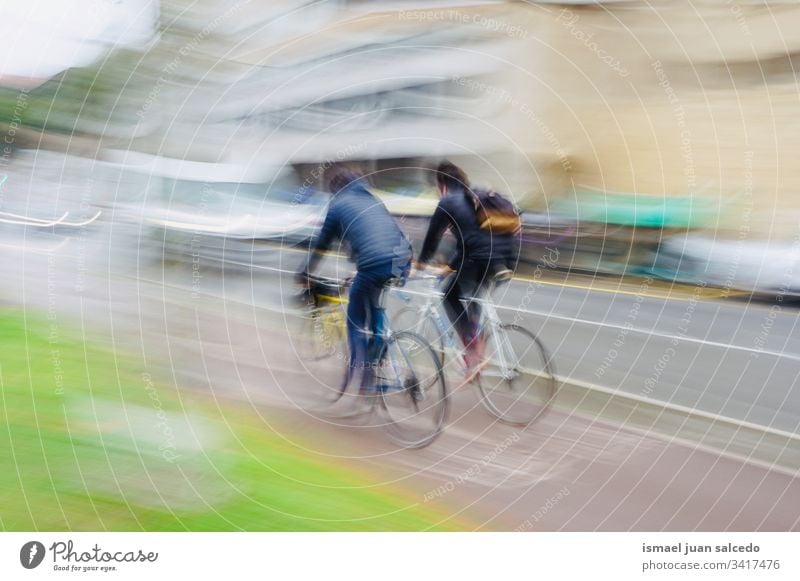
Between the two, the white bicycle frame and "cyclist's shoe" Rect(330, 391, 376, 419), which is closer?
"cyclist's shoe" Rect(330, 391, 376, 419)

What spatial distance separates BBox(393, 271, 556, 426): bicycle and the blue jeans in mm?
130

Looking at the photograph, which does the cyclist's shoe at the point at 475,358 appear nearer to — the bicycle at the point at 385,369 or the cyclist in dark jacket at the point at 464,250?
the cyclist in dark jacket at the point at 464,250

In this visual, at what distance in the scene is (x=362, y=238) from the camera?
3670 millimetres

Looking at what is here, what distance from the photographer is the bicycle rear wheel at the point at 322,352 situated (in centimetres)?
389

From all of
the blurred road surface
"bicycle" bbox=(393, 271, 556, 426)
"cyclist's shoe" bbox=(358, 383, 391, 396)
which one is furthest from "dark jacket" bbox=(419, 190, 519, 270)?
"cyclist's shoe" bbox=(358, 383, 391, 396)

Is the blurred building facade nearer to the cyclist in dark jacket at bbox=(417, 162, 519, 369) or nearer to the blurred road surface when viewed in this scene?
the cyclist in dark jacket at bbox=(417, 162, 519, 369)

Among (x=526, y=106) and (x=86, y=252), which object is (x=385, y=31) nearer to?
(x=526, y=106)

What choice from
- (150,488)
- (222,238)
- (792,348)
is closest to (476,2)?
(222,238)

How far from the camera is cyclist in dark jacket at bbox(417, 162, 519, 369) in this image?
378cm

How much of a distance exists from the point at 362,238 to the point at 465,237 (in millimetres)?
501

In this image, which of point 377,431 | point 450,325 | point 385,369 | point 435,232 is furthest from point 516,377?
point 435,232

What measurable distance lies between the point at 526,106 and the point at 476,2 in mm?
537

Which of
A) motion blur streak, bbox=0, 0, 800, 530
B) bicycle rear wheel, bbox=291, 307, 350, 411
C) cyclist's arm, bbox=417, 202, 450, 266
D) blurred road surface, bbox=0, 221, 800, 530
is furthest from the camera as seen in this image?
bicycle rear wheel, bbox=291, 307, 350, 411

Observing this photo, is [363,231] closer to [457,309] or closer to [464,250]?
[464,250]
